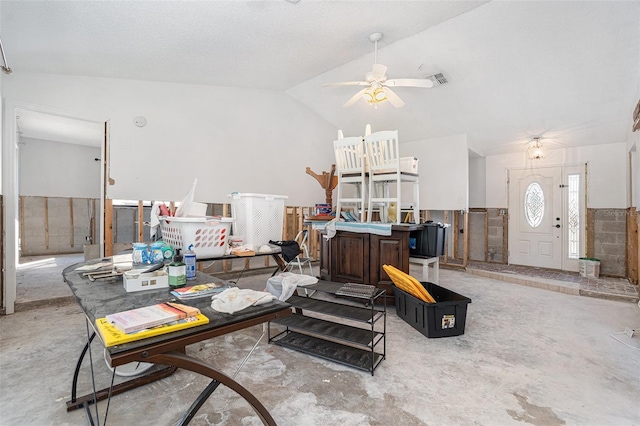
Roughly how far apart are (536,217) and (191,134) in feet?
21.4

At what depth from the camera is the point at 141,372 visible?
6.63ft

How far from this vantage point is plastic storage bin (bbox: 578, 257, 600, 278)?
16.1ft

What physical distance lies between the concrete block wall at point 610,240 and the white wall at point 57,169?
35.9 feet

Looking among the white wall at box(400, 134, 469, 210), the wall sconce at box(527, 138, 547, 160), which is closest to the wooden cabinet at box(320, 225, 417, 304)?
the white wall at box(400, 134, 469, 210)

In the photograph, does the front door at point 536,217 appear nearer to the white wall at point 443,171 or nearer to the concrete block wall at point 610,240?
the concrete block wall at point 610,240

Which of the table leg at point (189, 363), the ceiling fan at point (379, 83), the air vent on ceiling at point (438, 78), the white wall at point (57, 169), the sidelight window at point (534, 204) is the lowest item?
the table leg at point (189, 363)

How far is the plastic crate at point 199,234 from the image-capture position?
2.32 m

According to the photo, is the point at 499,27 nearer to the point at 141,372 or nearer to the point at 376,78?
the point at 376,78

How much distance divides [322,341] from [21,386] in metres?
2.05

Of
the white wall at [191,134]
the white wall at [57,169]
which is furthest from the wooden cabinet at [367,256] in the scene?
the white wall at [57,169]

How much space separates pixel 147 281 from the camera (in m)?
1.51

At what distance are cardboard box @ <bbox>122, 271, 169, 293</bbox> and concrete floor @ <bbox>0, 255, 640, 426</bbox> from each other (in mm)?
752

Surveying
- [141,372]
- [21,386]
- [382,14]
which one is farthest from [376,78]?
[21,386]

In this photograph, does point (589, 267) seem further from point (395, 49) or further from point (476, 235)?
point (395, 49)
